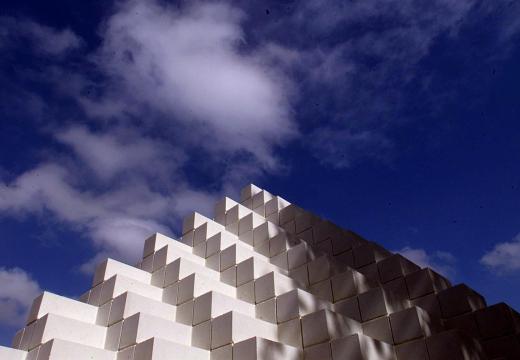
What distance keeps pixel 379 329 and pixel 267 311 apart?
2046 mm

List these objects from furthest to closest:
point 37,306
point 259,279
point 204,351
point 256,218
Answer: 1. point 256,218
2. point 259,279
3. point 37,306
4. point 204,351

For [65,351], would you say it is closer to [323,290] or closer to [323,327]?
[323,327]

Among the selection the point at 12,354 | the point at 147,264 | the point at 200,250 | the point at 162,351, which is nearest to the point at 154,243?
the point at 147,264

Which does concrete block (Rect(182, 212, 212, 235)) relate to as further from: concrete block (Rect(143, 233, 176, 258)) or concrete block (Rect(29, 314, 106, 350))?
concrete block (Rect(29, 314, 106, 350))

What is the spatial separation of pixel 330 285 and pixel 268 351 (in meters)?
2.83

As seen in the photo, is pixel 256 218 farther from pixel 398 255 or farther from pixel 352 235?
pixel 398 255

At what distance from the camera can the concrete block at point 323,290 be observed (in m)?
9.13

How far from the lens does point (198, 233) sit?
11.9m

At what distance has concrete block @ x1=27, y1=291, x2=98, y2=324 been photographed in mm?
7832

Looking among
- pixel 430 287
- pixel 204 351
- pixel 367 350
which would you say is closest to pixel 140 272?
pixel 204 351

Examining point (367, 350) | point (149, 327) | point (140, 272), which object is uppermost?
point (140, 272)

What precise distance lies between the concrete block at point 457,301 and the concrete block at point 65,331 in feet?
21.3

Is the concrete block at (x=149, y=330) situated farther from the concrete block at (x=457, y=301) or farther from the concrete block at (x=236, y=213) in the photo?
the concrete block at (x=236, y=213)

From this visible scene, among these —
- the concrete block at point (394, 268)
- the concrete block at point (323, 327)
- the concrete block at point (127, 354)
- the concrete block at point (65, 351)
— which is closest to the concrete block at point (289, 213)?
the concrete block at point (394, 268)
